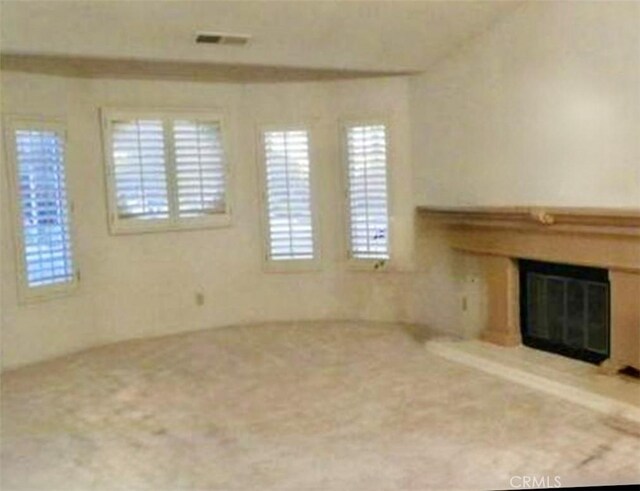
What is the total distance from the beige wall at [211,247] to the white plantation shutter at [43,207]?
14 centimetres

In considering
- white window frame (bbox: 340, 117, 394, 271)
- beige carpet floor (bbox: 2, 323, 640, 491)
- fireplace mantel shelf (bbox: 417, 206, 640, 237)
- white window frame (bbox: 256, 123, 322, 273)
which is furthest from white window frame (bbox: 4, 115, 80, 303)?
fireplace mantel shelf (bbox: 417, 206, 640, 237)

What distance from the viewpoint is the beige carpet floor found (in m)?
2.76

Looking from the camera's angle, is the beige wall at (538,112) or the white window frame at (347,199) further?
the white window frame at (347,199)

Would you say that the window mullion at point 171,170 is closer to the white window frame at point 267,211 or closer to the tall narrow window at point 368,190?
the white window frame at point 267,211

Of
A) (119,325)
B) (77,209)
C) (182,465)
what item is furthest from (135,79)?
(182,465)

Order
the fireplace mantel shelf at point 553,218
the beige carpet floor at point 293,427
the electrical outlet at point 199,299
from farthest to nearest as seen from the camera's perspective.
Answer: the electrical outlet at point 199,299
the fireplace mantel shelf at point 553,218
the beige carpet floor at point 293,427

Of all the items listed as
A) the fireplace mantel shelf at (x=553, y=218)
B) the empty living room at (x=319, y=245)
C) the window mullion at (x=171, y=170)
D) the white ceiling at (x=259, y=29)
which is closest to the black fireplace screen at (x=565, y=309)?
the empty living room at (x=319, y=245)

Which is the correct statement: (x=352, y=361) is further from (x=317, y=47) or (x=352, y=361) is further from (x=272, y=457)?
(x=317, y=47)

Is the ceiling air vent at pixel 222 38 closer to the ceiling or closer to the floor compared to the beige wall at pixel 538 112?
closer to the ceiling

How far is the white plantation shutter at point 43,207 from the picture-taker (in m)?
4.62

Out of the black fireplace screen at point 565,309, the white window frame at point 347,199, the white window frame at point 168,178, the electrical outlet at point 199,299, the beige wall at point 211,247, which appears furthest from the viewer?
the electrical outlet at point 199,299

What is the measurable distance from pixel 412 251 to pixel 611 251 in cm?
193

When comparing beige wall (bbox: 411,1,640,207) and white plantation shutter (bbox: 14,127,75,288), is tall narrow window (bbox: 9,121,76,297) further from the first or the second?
beige wall (bbox: 411,1,640,207)

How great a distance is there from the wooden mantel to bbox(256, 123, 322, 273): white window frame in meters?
1.03
